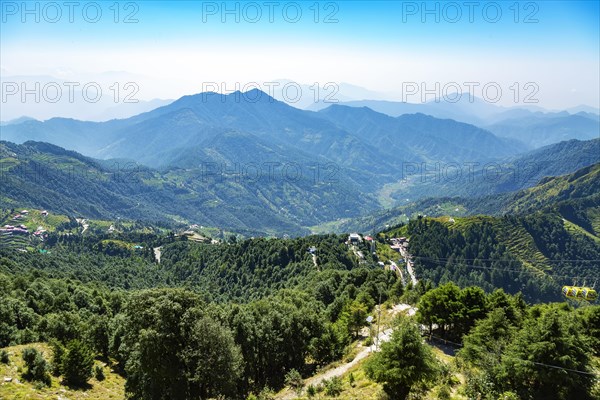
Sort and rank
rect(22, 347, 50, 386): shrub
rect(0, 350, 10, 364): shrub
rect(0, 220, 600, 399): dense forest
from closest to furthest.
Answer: rect(0, 220, 600, 399): dense forest < rect(22, 347, 50, 386): shrub < rect(0, 350, 10, 364): shrub

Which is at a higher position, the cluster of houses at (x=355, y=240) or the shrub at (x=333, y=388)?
the shrub at (x=333, y=388)

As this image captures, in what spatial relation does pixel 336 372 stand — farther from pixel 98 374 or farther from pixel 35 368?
pixel 35 368

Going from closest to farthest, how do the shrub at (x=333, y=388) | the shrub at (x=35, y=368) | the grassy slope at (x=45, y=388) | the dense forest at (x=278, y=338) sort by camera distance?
1. the dense forest at (x=278, y=338)
2. the grassy slope at (x=45, y=388)
3. the shrub at (x=333, y=388)
4. the shrub at (x=35, y=368)

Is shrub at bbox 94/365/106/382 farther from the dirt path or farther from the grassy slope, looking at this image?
the dirt path

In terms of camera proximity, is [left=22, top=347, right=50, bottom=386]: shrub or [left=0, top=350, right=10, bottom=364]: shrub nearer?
[left=22, top=347, right=50, bottom=386]: shrub

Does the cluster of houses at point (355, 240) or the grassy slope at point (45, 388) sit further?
the cluster of houses at point (355, 240)

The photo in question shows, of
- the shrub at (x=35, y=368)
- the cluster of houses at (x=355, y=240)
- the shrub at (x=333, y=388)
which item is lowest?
the cluster of houses at (x=355, y=240)

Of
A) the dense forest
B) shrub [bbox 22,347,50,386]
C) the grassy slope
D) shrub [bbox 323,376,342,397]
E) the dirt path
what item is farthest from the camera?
the dirt path

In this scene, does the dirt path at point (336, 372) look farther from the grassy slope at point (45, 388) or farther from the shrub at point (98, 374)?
the shrub at point (98, 374)

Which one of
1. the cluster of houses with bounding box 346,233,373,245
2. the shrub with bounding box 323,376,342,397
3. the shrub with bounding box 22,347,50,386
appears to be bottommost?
the cluster of houses with bounding box 346,233,373,245

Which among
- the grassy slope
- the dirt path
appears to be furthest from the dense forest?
the dirt path

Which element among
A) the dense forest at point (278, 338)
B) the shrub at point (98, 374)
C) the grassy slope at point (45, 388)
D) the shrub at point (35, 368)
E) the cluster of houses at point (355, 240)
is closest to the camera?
the dense forest at point (278, 338)

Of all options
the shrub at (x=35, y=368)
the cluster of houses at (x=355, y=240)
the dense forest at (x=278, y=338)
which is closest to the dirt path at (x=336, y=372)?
the dense forest at (x=278, y=338)
